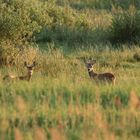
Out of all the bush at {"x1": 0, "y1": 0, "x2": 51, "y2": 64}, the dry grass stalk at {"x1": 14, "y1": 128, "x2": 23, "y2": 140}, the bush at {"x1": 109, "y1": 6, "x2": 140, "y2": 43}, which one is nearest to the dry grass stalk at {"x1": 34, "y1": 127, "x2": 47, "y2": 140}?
the dry grass stalk at {"x1": 14, "y1": 128, "x2": 23, "y2": 140}

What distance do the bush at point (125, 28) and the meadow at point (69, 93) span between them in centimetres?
5

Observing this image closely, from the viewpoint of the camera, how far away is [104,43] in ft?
68.1

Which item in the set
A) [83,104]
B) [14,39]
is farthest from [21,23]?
[83,104]

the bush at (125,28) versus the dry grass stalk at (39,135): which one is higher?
the bush at (125,28)

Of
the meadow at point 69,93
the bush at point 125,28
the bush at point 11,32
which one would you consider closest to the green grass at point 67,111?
the meadow at point 69,93

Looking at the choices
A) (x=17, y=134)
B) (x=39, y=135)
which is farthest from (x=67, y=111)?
(x=39, y=135)

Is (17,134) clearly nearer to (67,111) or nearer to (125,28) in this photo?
(67,111)

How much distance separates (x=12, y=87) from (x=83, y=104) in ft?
5.49

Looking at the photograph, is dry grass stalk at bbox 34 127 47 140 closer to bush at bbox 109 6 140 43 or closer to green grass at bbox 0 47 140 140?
green grass at bbox 0 47 140 140

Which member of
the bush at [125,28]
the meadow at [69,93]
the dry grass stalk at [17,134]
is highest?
the bush at [125,28]

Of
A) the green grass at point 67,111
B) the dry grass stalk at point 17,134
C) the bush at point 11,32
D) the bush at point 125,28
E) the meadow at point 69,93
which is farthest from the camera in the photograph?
the bush at point 125,28

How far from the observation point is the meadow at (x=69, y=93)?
825 centimetres

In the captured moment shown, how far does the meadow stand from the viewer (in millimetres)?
8250

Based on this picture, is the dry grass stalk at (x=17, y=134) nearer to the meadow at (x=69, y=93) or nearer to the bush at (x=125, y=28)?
the meadow at (x=69, y=93)
